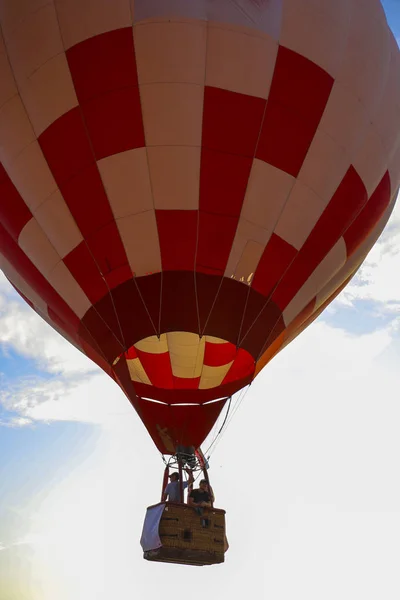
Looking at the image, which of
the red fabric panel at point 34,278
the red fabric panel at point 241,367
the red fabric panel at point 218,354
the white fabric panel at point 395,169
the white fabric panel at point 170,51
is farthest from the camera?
the white fabric panel at point 395,169

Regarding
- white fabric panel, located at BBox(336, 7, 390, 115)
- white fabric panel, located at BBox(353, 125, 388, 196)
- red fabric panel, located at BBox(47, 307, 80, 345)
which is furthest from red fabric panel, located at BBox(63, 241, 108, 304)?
white fabric panel, located at BBox(336, 7, 390, 115)

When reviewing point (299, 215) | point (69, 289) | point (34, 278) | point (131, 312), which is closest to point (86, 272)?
point (69, 289)

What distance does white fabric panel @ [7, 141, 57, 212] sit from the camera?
5.77 metres

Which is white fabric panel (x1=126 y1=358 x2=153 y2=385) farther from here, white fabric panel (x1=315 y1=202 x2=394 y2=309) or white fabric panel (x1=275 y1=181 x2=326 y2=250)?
white fabric panel (x1=315 y1=202 x2=394 y2=309)

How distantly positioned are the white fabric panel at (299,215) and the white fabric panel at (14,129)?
2308 mm

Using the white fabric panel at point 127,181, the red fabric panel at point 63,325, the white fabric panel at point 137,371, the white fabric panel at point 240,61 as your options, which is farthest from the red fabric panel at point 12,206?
the white fabric panel at point 240,61

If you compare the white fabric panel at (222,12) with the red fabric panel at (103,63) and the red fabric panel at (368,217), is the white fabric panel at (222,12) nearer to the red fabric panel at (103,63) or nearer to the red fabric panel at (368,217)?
the red fabric panel at (103,63)

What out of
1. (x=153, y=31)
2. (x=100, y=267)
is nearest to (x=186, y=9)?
(x=153, y=31)

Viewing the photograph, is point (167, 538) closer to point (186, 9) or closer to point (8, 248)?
point (8, 248)

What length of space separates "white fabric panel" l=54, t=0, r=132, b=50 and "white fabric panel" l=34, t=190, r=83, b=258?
134 centimetres

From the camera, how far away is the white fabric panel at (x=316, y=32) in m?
5.67

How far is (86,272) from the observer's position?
5867mm

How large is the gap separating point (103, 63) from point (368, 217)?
302 centimetres

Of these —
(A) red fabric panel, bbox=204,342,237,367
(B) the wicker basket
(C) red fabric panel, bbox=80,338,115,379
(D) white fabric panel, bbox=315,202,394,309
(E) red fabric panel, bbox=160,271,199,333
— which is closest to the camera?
(B) the wicker basket
